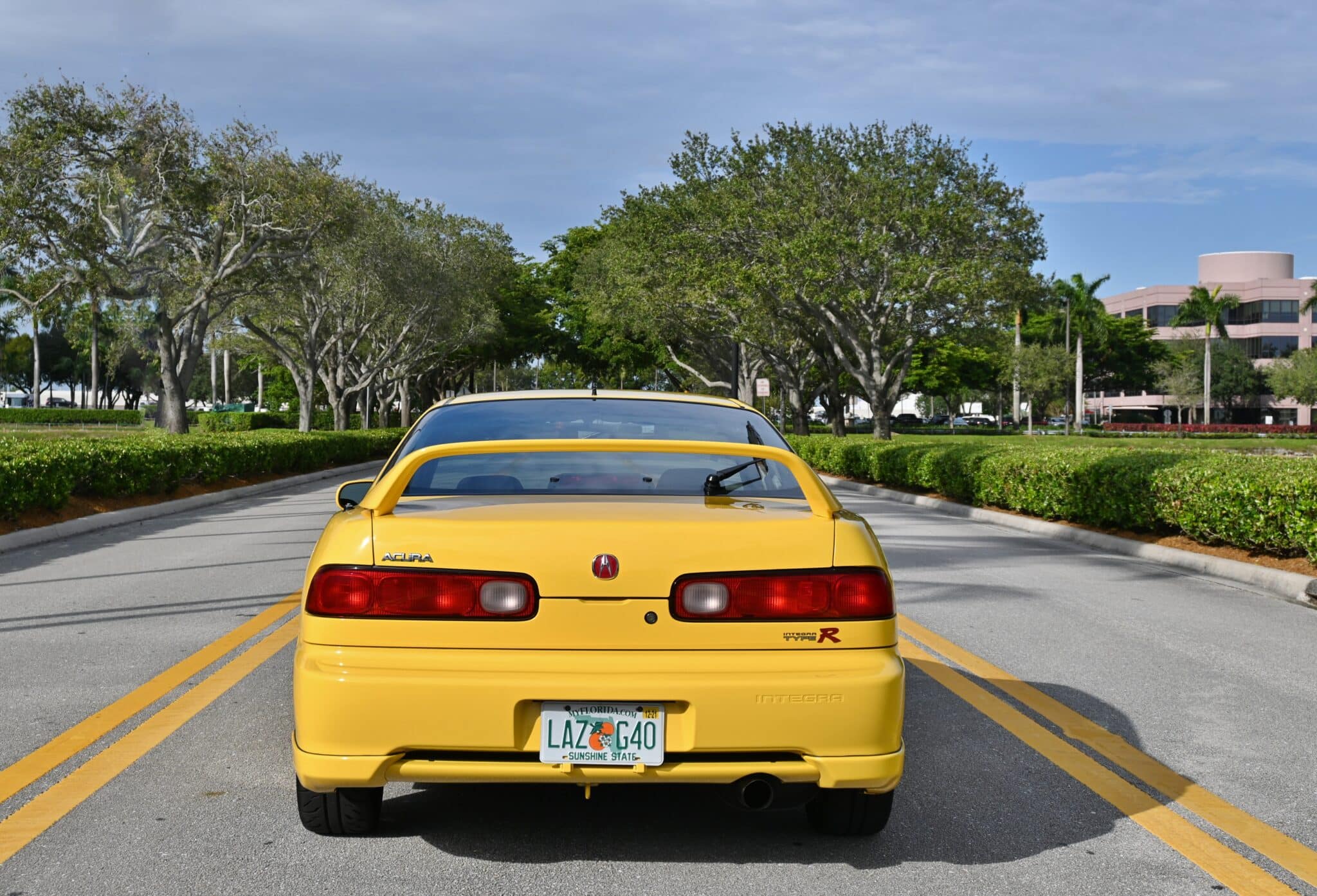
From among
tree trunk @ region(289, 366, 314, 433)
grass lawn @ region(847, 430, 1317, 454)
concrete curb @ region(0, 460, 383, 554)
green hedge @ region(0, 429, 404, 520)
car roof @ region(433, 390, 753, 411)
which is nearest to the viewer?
car roof @ region(433, 390, 753, 411)

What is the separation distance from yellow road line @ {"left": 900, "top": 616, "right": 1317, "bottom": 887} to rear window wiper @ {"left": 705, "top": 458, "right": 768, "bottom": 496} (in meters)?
1.87

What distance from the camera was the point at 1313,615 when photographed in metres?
8.84

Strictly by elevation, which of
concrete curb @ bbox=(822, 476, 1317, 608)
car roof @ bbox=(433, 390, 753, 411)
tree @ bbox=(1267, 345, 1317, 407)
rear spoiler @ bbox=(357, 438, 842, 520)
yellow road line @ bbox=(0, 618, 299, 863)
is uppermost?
tree @ bbox=(1267, 345, 1317, 407)

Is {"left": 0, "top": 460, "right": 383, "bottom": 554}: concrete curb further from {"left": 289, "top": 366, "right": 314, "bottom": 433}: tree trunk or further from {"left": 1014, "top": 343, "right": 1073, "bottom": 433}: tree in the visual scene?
{"left": 1014, "top": 343, "right": 1073, "bottom": 433}: tree

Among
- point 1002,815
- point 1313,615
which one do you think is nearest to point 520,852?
point 1002,815

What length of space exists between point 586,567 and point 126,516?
14265 mm

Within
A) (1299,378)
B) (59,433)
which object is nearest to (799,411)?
(59,433)

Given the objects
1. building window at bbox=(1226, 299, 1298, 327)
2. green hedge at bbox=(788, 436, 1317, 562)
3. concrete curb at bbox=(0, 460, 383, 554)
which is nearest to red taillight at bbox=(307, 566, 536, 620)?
green hedge at bbox=(788, 436, 1317, 562)

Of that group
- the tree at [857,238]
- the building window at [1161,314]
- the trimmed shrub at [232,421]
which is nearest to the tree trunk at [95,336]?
the trimmed shrub at [232,421]

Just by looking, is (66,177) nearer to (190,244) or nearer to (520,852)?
(190,244)

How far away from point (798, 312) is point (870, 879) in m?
35.1

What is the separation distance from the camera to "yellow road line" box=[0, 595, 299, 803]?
4461 millimetres

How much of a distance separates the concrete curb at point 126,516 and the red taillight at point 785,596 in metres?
11.2

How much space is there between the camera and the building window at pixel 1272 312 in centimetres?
10362
